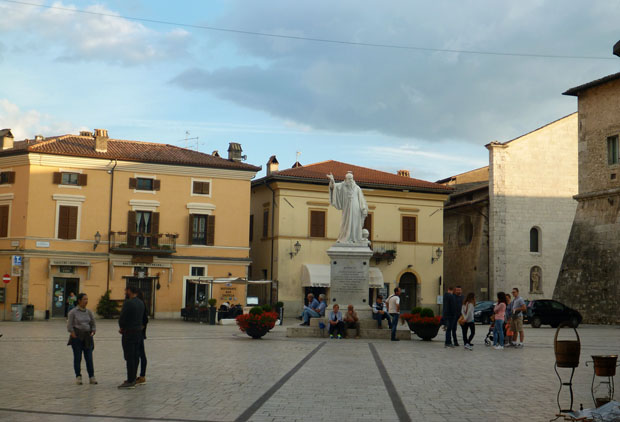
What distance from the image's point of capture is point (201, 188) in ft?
137

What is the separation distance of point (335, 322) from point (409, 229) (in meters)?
25.6

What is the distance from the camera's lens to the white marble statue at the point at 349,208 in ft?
77.5

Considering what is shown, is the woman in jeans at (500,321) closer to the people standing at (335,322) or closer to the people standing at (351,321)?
the people standing at (351,321)

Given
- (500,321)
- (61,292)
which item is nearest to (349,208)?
(500,321)

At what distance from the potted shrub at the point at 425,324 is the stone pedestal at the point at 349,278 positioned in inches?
55.5

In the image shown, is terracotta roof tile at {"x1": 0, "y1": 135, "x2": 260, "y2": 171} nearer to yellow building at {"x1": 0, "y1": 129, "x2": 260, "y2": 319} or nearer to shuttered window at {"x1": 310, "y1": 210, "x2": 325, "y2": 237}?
yellow building at {"x1": 0, "y1": 129, "x2": 260, "y2": 319}

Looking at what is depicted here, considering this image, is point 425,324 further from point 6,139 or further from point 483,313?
point 6,139

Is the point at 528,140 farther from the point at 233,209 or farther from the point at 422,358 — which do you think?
the point at 422,358

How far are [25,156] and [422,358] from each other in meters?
28.3

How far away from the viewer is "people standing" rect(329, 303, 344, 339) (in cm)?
2225

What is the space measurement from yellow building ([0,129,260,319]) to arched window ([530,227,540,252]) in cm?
1812

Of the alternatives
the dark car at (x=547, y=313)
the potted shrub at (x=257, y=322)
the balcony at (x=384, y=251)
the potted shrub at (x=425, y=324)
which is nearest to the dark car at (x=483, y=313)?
the dark car at (x=547, y=313)

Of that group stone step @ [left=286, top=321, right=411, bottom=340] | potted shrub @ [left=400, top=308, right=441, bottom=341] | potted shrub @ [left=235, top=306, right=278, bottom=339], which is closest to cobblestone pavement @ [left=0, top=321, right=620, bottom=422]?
potted shrub @ [left=235, top=306, right=278, bottom=339]

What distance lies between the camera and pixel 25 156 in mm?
38312
